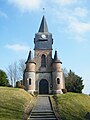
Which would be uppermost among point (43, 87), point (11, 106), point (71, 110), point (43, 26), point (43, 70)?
point (43, 26)

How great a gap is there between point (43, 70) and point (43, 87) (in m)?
3.52

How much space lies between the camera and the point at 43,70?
4744cm

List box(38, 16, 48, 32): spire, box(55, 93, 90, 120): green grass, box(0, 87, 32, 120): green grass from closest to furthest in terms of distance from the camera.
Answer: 1. box(0, 87, 32, 120): green grass
2. box(55, 93, 90, 120): green grass
3. box(38, 16, 48, 32): spire

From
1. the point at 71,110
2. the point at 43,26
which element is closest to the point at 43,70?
the point at 43,26

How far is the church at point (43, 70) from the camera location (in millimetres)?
45562

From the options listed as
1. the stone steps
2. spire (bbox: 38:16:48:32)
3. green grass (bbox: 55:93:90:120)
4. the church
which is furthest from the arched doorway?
the stone steps

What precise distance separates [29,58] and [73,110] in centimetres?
2345

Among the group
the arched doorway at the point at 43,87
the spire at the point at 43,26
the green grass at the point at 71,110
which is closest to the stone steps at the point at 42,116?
the green grass at the point at 71,110

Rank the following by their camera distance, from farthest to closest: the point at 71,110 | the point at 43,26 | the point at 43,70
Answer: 1. the point at 43,26
2. the point at 43,70
3. the point at 71,110

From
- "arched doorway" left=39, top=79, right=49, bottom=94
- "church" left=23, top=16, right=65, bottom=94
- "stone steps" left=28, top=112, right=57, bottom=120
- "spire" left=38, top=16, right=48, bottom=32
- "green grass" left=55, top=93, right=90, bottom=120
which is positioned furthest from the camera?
"spire" left=38, top=16, right=48, bottom=32

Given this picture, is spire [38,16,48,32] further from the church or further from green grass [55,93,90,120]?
green grass [55,93,90,120]

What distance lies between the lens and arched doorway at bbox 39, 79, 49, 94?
46.4 meters

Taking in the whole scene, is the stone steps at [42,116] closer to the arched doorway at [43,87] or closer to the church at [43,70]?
the church at [43,70]

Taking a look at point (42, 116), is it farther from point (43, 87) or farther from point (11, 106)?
point (43, 87)
